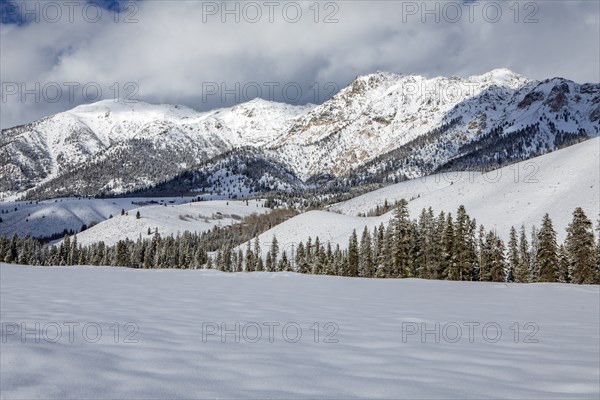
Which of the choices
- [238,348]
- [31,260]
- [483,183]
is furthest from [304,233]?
[238,348]

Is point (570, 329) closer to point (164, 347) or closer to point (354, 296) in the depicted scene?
point (354, 296)

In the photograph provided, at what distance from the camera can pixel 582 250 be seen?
161 feet

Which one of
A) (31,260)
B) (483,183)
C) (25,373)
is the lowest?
(31,260)

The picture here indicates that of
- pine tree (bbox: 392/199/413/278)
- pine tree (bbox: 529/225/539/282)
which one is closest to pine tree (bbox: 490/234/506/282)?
pine tree (bbox: 529/225/539/282)

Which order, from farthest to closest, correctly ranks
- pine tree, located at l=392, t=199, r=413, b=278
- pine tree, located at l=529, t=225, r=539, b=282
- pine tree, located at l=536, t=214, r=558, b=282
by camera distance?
pine tree, located at l=392, t=199, r=413, b=278, pine tree, located at l=529, t=225, r=539, b=282, pine tree, located at l=536, t=214, r=558, b=282

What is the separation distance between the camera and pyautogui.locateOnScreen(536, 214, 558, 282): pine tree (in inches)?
2028

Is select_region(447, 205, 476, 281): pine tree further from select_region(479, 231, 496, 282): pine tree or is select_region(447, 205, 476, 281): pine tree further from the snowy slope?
the snowy slope

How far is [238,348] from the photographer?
688 cm

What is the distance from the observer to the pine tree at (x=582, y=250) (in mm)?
48656

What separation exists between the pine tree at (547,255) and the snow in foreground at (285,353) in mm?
45725

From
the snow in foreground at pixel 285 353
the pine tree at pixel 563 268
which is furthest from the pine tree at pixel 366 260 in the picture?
the snow in foreground at pixel 285 353

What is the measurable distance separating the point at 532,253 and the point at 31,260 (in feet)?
450

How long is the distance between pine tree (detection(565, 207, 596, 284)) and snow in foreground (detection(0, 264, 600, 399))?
44815 mm

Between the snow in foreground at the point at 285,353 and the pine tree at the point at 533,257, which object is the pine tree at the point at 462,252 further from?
the snow in foreground at the point at 285,353
